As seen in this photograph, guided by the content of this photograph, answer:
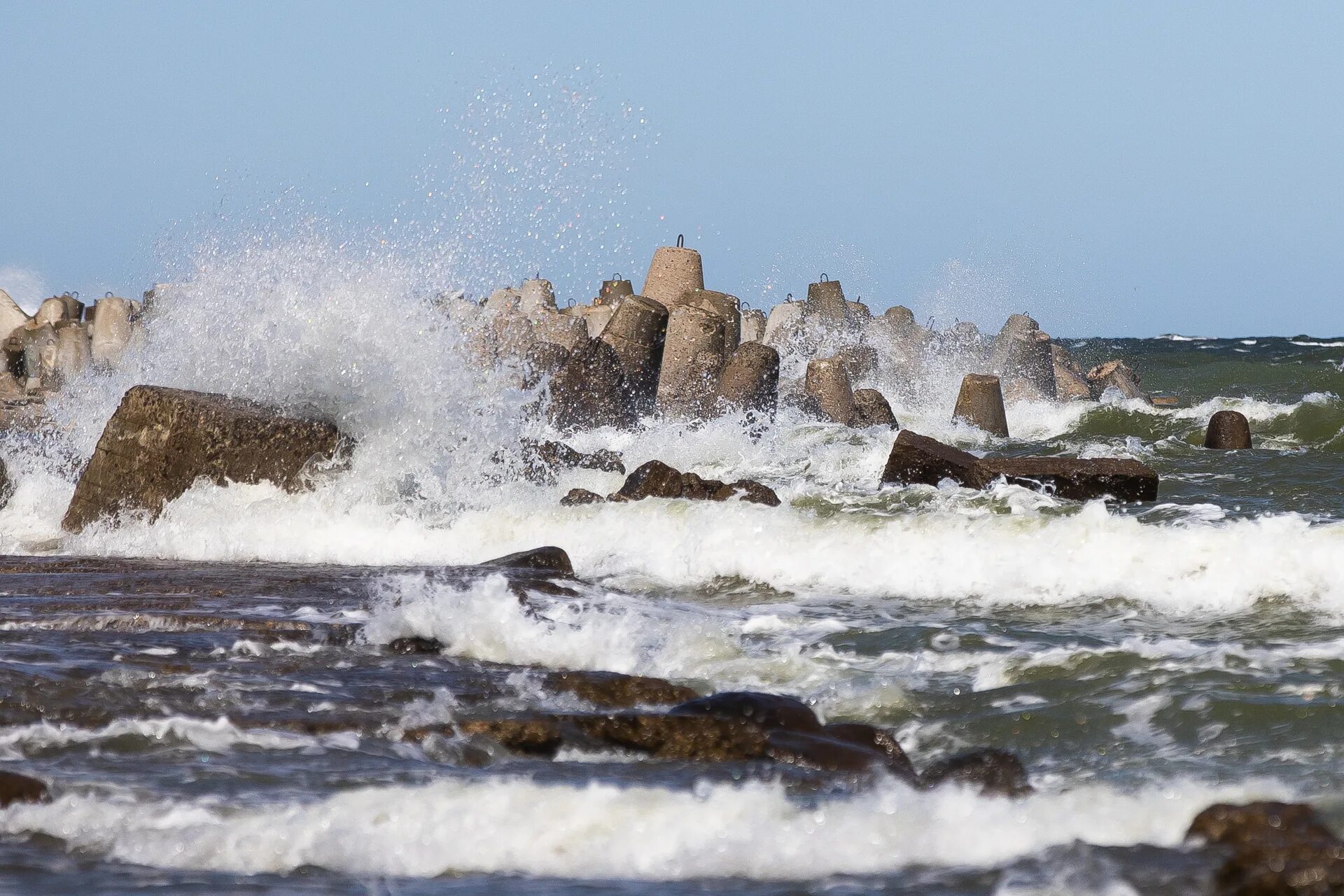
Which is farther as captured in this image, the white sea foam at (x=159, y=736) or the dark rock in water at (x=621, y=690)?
the dark rock in water at (x=621, y=690)

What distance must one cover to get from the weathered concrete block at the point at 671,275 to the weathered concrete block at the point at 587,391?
478cm

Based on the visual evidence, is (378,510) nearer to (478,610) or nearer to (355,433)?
(355,433)

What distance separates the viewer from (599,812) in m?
3.66

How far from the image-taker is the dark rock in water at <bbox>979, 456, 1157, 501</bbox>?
10.7 m

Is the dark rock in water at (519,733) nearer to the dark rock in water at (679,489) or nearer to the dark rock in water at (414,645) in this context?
the dark rock in water at (414,645)

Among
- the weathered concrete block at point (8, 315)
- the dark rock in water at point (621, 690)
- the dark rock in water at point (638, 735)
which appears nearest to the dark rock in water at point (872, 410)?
the dark rock in water at point (621, 690)

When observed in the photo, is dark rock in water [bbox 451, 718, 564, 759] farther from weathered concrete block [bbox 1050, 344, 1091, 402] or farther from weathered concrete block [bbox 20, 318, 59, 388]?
weathered concrete block [bbox 20, 318, 59, 388]

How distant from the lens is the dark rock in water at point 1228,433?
15.9 metres

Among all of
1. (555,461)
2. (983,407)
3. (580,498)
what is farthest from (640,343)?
(580,498)

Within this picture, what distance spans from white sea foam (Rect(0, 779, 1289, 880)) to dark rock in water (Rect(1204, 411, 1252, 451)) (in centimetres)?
1275

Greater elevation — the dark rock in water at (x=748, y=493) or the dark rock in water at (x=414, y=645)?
the dark rock in water at (x=748, y=493)

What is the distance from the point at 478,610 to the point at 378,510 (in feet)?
15.1

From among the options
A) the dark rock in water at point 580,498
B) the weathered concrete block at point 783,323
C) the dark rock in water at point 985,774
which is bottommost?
the dark rock in water at point 985,774

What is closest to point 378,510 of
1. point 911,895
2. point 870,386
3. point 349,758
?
point 349,758
